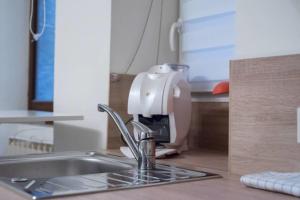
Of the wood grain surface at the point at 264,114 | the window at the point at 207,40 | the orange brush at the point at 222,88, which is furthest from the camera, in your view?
the window at the point at 207,40

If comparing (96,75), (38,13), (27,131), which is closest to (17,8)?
(38,13)

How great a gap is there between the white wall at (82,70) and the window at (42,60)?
0.99 metres

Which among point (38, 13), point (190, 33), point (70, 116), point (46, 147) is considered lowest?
point (46, 147)

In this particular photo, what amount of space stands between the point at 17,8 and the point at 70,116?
177cm

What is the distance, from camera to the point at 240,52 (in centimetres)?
114

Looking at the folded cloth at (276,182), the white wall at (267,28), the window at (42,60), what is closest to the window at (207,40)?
the white wall at (267,28)

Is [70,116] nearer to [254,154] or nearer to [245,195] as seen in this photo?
[254,154]

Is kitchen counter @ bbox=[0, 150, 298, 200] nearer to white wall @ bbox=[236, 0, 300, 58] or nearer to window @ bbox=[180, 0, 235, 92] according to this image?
white wall @ bbox=[236, 0, 300, 58]

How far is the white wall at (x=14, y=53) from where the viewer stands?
309 cm

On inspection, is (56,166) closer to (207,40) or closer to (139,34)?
(139,34)

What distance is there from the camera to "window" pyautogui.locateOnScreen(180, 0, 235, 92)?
1.66 meters

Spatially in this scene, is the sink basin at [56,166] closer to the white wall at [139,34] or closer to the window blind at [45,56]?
the white wall at [139,34]

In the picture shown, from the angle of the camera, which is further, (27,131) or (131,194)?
(27,131)

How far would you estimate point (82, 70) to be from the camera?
1.84 meters
